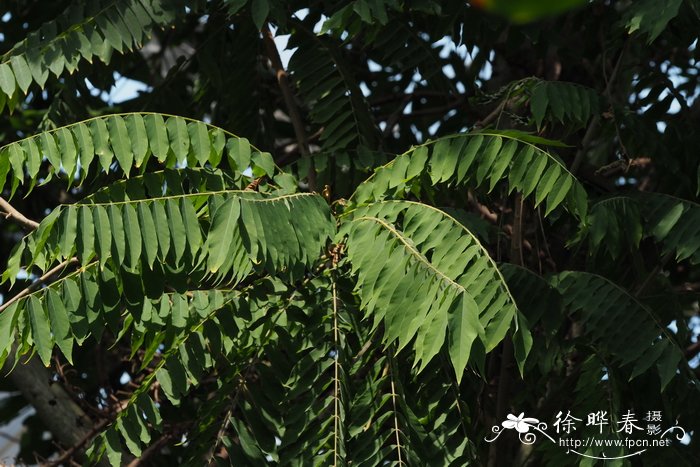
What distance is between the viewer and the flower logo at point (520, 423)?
133 inches

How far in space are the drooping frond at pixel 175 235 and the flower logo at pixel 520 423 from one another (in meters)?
1.12

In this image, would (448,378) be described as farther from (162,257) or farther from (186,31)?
(186,31)

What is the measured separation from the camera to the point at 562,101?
3422 mm

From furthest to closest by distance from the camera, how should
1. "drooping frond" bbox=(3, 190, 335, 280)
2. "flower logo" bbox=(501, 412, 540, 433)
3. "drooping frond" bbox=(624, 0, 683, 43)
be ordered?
"flower logo" bbox=(501, 412, 540, 433)
"drooping frond" bbox=(624, 0, 683, 43)
"drooping frond" bbox=(3, 190, 335, 280)

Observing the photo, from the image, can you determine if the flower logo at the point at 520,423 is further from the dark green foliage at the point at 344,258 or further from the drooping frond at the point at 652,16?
the drooping frond at the point at 652,16

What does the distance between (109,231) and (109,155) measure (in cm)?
57

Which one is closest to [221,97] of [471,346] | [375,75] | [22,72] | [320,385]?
[375,75]

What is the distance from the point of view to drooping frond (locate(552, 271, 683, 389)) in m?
3.04

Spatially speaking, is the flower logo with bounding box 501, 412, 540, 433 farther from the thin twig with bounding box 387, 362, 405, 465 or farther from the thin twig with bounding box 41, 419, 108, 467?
the thin twig with bounding box 41, 419, 108, 467

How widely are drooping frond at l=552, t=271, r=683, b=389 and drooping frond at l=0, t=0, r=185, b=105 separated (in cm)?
186

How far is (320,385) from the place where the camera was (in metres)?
2.82

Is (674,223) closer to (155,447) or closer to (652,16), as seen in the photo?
(652,16)

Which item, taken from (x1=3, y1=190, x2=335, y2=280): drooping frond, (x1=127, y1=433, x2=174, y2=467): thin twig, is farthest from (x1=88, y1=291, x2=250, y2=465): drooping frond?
(x1=127, y1=433, x2=174, y2=467): thin twig

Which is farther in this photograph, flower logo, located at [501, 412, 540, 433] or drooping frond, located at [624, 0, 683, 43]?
flower logo, located at [501, 412, 540, 433]
